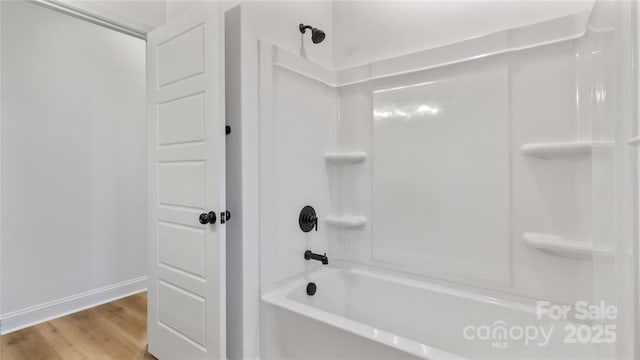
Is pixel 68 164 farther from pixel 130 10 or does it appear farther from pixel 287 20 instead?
pixel 287 20

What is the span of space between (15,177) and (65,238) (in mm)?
600

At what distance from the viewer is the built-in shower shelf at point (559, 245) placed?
55.1 inches

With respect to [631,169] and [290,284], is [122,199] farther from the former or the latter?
[631,169]

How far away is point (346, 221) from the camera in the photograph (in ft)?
6.99

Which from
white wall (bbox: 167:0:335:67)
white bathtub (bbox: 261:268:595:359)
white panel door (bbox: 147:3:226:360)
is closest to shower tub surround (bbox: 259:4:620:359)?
white bathtub (bbox: 261:268:595:359)

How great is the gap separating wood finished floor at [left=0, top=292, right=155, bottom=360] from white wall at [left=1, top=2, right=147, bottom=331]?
0.18 metres

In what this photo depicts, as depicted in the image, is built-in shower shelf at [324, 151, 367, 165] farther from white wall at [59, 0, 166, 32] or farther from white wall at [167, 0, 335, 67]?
white wall at [59, 0, 166, 32]

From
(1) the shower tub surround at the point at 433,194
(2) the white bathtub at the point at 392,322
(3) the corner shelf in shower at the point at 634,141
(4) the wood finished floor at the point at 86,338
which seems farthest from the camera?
(4) the wood finished floor at the point at 86,338

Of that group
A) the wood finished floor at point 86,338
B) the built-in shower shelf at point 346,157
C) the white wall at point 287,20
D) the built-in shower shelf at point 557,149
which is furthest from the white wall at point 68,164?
the built-in shower shelf at point 557,149

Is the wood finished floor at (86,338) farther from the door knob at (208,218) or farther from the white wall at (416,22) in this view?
the white wall at (416,22)

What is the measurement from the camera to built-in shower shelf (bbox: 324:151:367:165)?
2.10 m

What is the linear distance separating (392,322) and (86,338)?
2.15 metres

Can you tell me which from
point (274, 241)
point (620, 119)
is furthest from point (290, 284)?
point (620, 119)

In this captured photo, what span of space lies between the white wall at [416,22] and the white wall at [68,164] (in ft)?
7.06
